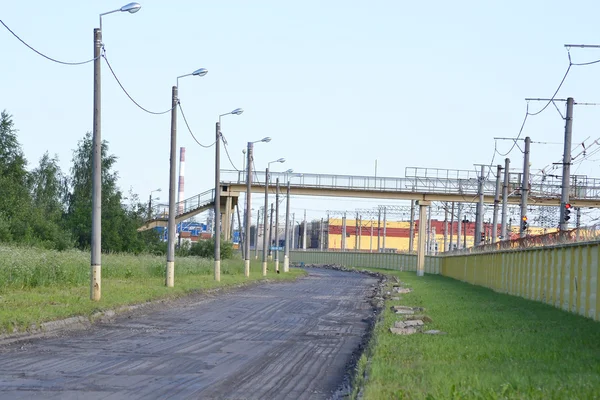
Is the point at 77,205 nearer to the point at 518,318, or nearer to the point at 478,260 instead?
the point at 478,260

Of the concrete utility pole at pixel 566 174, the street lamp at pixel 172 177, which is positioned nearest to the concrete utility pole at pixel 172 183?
the street lamp at pixel 172 177

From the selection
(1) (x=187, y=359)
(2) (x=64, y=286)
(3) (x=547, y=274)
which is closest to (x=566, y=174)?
(3) (x=547, y=274)

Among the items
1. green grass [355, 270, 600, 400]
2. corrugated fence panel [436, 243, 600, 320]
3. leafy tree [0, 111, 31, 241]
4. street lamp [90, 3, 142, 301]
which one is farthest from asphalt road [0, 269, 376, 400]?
leafy tree [0, 111, 31, 241]

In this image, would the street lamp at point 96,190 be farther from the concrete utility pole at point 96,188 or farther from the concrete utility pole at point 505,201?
the concrete utility pole at point 505,201

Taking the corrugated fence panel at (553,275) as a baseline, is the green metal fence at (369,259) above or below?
below

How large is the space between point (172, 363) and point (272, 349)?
10.7ft

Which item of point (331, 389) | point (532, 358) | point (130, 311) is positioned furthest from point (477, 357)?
point (130, 311)

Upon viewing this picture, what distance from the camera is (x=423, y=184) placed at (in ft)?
229

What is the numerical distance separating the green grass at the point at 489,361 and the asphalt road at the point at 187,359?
0.95m

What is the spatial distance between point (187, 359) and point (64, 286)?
15.9m

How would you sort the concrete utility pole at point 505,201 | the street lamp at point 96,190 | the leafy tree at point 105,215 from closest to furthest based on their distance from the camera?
the street lamp at point 96,190 < the concrete utility pole at point 505,201 < the leafy tree at point 105,215

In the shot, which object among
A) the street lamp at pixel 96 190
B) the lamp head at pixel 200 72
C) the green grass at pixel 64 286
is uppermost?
the lamp head at pixel 200 72

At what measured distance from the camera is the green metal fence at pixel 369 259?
89744 mm

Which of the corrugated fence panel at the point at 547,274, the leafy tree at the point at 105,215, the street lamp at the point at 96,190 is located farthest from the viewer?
the leafy tree at the point at 105,215
